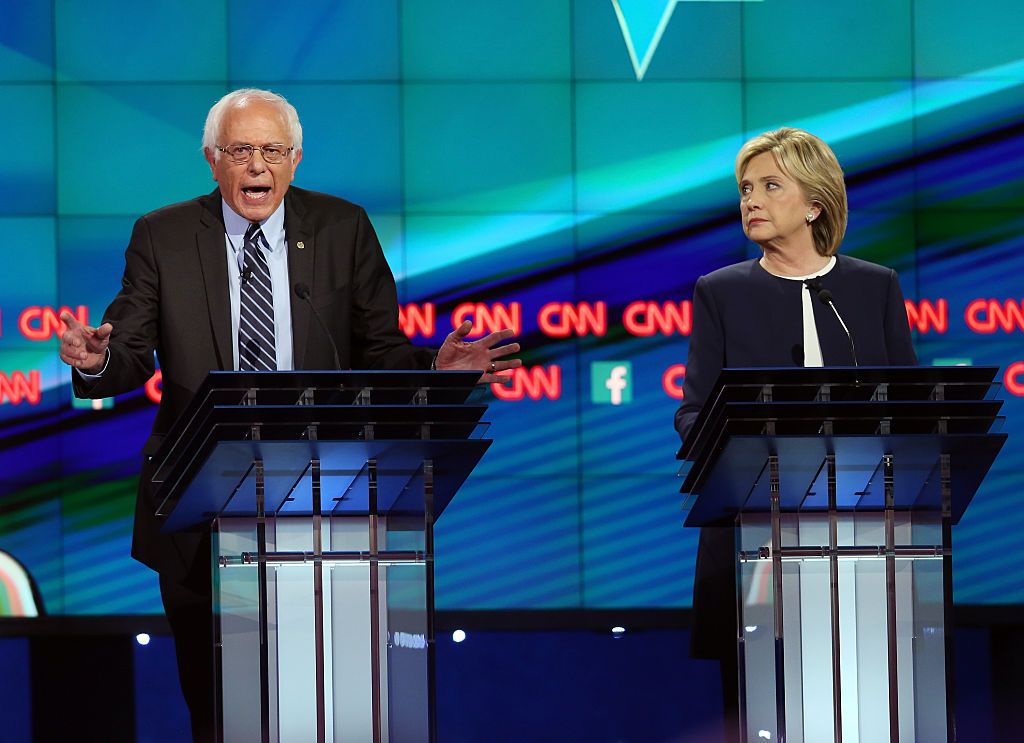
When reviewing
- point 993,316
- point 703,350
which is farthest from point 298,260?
point 993,316

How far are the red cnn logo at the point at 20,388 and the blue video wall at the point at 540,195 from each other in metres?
0.01

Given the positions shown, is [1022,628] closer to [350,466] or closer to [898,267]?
[898,267]

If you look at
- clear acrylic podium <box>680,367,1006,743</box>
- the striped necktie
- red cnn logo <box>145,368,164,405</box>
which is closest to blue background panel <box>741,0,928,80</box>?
red cnn logo <box>145,368,164,405</box>

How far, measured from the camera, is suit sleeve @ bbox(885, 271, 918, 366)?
3.97 m

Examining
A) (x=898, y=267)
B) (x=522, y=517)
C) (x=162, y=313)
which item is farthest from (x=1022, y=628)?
(x=162, y=313)

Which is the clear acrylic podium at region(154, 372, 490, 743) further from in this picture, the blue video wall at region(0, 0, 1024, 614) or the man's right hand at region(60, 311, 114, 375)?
the blue video wall at region(0, 0, 1024, 614)

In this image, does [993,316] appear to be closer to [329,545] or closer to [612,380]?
[612,380]

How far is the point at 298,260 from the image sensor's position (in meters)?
3.86

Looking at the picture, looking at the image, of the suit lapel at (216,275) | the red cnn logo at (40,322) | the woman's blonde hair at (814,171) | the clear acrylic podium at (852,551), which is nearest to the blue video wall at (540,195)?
the red cnn logo at (40,322)

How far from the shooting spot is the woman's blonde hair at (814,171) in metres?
3.98

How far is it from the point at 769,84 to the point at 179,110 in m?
2.38

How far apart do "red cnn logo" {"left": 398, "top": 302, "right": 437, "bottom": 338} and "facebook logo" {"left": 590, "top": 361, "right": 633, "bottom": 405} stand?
0.69 m

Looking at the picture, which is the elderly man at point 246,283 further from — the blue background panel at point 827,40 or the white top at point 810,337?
the blue background panel at point 827,40

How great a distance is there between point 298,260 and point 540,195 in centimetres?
316
